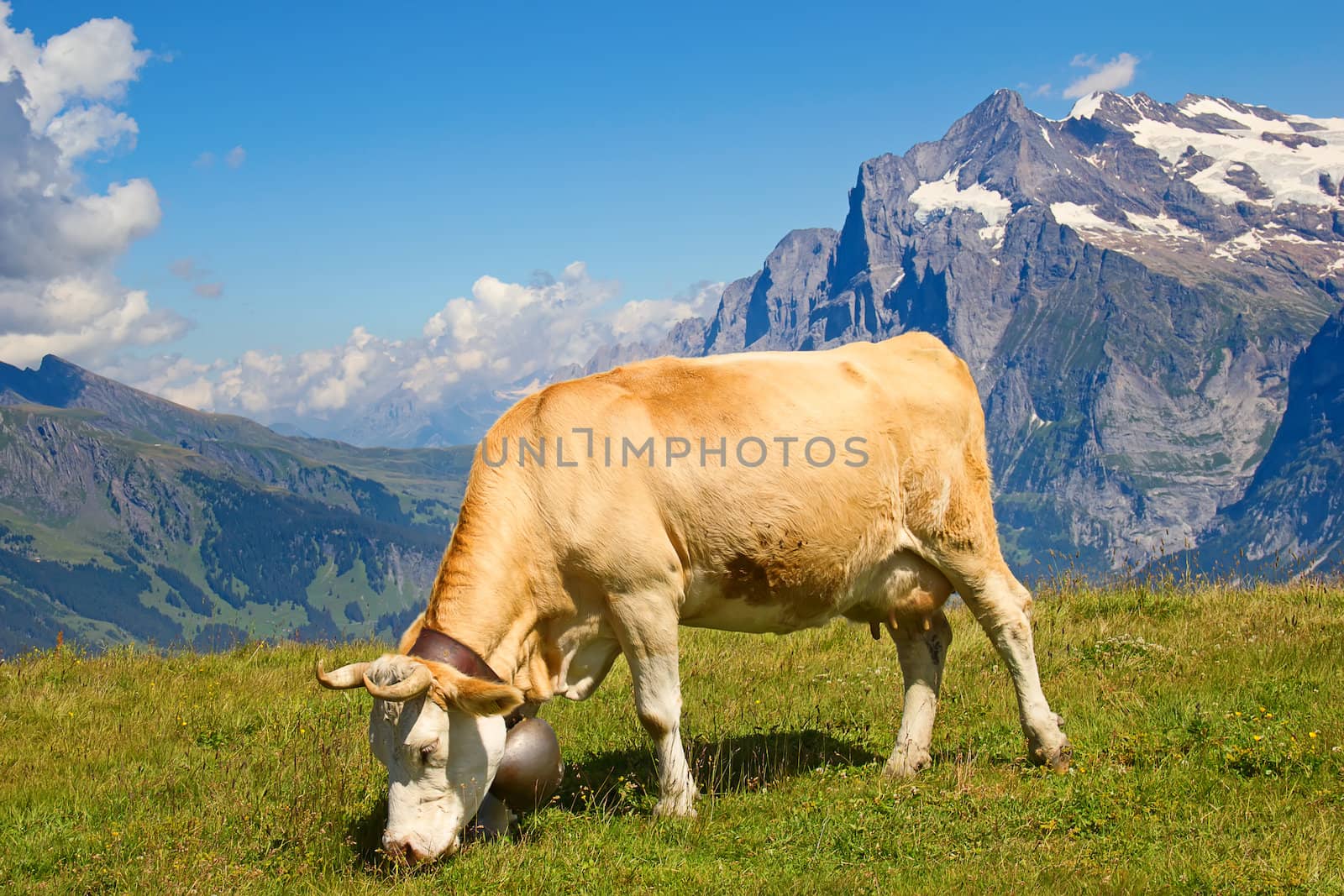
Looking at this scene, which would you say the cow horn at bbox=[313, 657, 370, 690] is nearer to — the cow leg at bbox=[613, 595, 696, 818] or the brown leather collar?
the brown leather collar

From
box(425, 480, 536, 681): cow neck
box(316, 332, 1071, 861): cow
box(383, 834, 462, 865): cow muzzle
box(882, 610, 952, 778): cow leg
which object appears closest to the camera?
box(383, 834, 462, 865): cow muzzle

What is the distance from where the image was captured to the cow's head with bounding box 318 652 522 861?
21.4 ft

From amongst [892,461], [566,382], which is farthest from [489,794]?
[892,461]

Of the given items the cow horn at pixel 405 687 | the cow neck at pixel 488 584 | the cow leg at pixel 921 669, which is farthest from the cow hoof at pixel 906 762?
the cow horn at pixel 405 687

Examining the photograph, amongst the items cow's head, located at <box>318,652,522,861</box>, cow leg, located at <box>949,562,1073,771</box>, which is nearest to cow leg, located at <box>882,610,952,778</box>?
cow leg, located at <box>949,562,1073,771</box>

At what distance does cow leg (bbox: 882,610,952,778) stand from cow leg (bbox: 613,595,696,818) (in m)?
2.19

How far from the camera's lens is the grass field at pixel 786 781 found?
243 inches

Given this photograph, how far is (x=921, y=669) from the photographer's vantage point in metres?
8.91

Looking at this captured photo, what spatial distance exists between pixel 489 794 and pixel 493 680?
3.16 feet

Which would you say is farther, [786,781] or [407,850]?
[786,781]

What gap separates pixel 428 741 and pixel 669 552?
2.11 meters

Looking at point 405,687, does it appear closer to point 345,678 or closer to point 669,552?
point 345,678

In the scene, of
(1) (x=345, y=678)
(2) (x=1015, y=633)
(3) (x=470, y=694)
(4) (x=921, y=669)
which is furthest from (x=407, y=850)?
(2) (x=1015, y=633)

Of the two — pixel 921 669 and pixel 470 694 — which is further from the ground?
pixel 470 694
